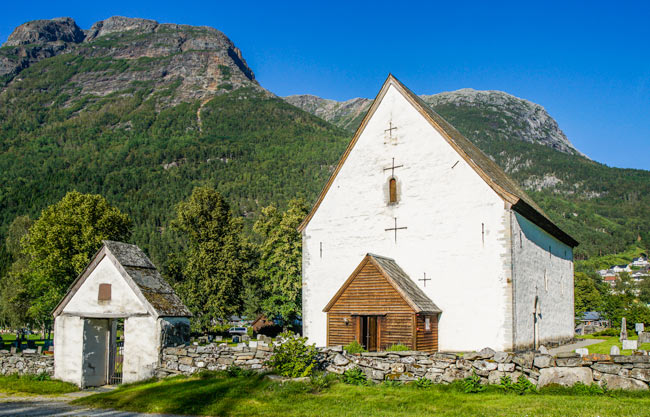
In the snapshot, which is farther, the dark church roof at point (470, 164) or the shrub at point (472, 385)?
the dark church roof at point (470, 164)

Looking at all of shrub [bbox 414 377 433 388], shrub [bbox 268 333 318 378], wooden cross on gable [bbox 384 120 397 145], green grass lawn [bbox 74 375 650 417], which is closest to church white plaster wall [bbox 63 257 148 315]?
green grass lawn [bbox 74 375 650 417]

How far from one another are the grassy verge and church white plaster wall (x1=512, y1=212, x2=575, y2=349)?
57.7ft

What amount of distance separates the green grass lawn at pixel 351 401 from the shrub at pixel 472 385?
25 centimetres

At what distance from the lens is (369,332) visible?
2319cm

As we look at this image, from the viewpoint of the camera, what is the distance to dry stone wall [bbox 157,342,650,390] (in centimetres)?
1359

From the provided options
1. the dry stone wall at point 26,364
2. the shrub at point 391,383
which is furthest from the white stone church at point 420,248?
the dry stone wall at point 26,364

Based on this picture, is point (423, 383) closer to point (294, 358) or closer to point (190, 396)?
point (294, 358)

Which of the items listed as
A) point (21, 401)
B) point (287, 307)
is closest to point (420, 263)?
point (21, 401)

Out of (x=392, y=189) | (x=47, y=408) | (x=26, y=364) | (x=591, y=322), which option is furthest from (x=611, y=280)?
(x=47, y=408)

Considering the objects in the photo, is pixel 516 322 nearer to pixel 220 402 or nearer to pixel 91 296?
pixel 220 402

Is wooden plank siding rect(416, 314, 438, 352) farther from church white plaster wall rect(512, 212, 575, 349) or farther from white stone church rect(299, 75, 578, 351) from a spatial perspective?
church white plaster wall rect(512, 212, 575, 349)

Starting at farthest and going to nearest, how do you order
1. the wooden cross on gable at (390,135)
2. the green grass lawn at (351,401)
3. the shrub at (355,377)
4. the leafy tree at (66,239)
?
the leafy tree at (66,239)
the wooden cross on gable at (390,135)
the shrub at (355,377)
the green grass lawn at (351,401)

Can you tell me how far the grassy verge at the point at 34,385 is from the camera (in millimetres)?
20312

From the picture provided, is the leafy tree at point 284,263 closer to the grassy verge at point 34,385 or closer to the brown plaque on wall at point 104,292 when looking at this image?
the brown plaque on wall at point 104,292
